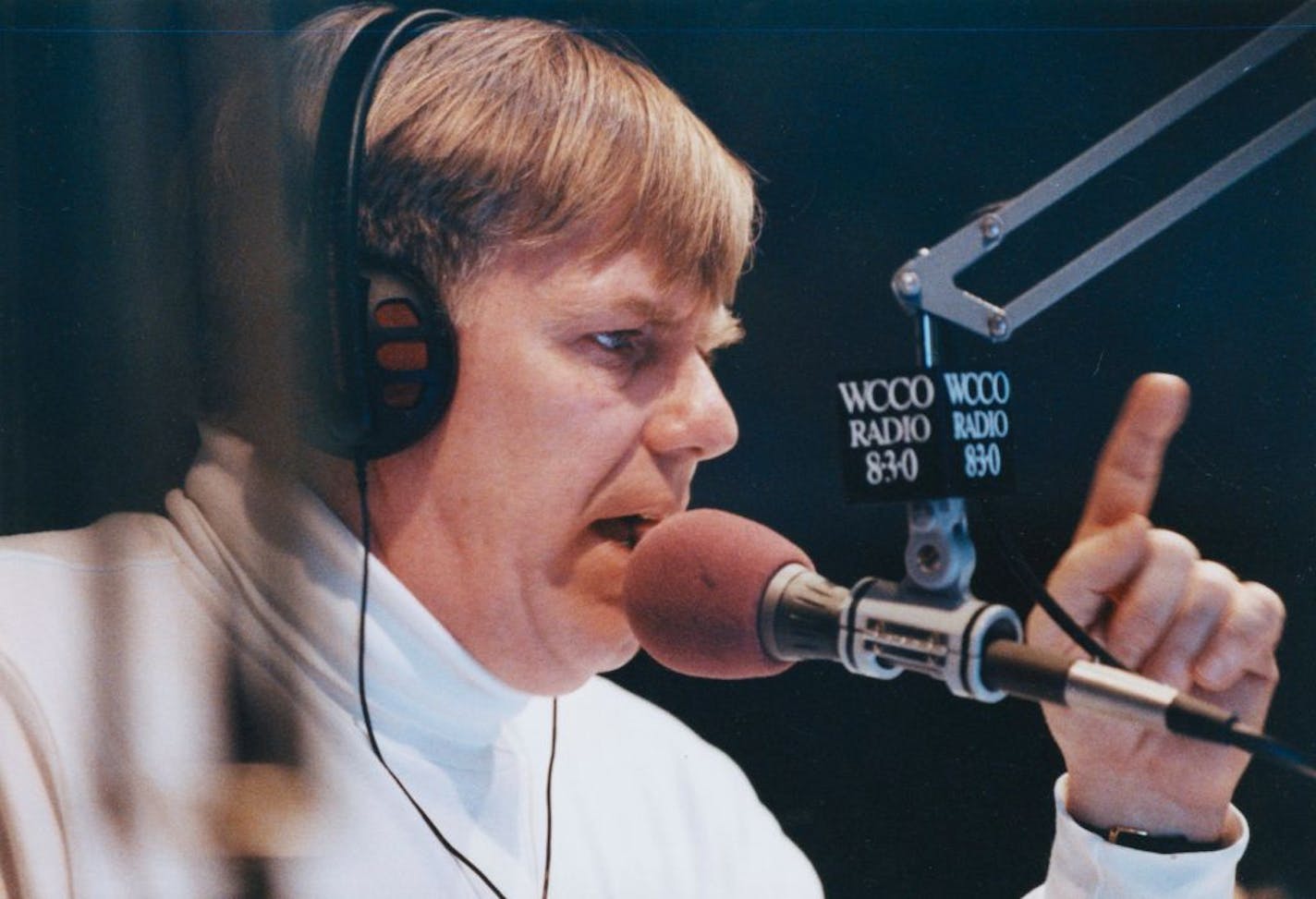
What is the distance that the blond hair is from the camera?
107 cm

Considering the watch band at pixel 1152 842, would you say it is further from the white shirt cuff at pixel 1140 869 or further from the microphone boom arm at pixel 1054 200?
the microphone boom arm at pixel 1054 200

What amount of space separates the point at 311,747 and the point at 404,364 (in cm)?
30

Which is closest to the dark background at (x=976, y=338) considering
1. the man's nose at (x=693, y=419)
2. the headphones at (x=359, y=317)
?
the man's nose at (x=693, y=419)

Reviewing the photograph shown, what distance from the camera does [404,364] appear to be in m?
1.00

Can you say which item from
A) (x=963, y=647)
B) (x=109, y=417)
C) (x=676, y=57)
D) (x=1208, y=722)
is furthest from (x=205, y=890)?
(x=676, y=57)

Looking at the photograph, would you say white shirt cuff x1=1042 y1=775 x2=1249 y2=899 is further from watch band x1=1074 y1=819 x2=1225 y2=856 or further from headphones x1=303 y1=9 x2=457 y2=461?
headphones x1=303 y1=9 x2=457 y2=461

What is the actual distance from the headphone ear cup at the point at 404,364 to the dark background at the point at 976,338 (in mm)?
265

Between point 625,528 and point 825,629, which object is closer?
point 825,629

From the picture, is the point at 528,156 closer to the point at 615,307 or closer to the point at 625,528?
the point at 615,307

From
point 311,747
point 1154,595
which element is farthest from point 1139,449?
point 311,747

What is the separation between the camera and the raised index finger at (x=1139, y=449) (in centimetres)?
94

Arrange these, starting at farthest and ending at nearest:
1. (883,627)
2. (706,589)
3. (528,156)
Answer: (528,156), (706,589), (883,627)

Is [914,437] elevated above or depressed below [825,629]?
above

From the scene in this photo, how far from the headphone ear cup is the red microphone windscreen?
212 mm
